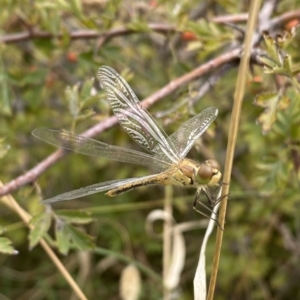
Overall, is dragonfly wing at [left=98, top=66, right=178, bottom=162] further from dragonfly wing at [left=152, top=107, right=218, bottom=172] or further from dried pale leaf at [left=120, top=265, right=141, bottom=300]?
dried pale leaf at [left=120, top=265, right=141, bottom=300]

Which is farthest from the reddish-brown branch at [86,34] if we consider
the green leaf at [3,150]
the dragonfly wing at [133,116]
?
the green leaf at [3,150]

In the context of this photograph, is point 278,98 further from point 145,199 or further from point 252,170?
point 145,199

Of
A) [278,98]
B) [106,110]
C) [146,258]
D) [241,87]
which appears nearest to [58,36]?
[106,110]

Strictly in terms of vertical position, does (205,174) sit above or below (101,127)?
below

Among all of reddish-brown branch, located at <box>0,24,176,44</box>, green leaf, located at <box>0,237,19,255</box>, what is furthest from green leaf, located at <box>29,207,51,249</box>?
reddish-brown branch, located at <box>0,24,176,44</box>

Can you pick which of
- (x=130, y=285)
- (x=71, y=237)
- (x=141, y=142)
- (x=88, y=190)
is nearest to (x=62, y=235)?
(x=71, y=237)

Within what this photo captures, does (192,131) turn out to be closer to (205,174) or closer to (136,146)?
(205,174)
